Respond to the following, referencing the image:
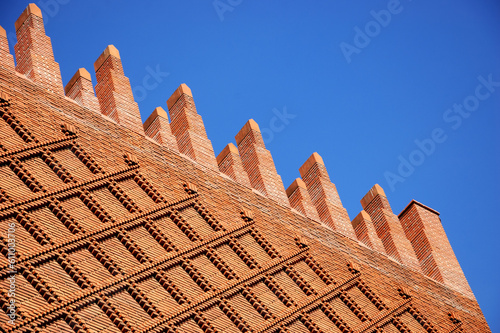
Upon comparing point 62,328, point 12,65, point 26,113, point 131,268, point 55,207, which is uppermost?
point 12,65

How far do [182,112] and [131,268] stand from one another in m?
4.01

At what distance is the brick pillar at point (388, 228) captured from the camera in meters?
16.8

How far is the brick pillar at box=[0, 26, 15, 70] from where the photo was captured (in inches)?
550

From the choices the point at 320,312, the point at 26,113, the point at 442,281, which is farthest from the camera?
the point at 442,281

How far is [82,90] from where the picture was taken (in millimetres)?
14633

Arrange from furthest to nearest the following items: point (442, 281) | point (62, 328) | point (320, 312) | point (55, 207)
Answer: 1. point (442, 281)
2. point (320, 312)
3. point (55, 207)
4. point (62, 328)

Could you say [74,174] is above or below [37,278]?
above

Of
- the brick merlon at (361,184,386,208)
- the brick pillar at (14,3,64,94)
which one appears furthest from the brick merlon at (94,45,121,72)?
the brick merlon at (361,184,386,208)

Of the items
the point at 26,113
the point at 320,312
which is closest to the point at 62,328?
the point at 26,113

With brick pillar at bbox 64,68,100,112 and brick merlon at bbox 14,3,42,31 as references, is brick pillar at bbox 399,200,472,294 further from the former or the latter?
brick merlon at bbox 14,3,42,31

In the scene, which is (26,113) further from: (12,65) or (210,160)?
(210,160)

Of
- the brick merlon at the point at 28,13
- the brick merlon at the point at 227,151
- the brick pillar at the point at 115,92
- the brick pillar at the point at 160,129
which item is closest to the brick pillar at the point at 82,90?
the brick pillar at the point at 115,92

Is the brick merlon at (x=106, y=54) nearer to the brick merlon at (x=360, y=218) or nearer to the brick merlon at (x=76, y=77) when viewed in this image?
the brick merlon at (x=76, y=77)

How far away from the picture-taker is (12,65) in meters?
14.0
